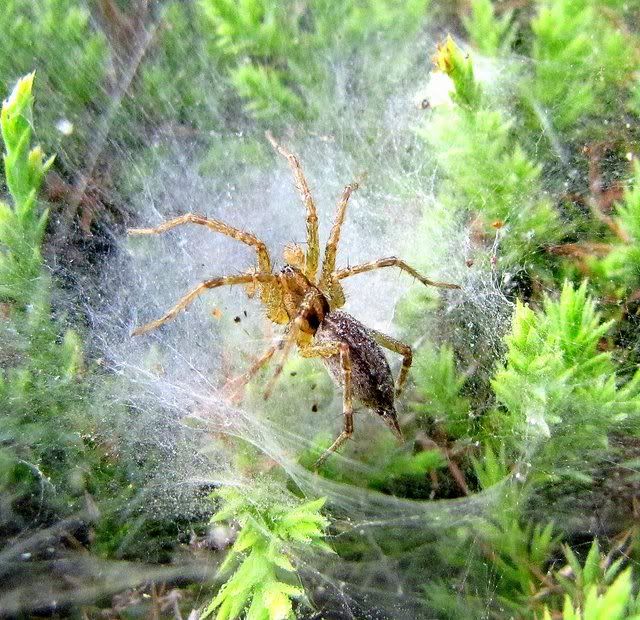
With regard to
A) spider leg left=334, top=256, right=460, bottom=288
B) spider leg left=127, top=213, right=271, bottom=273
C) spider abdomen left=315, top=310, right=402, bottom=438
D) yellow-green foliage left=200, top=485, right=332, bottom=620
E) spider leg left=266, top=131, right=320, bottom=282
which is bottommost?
yellow-green foliage left=200, top=485, right=332, bottom=620

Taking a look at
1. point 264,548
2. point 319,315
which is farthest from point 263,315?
point 264,548

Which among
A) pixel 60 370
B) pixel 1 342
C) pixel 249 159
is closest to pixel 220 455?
pixel 60 370

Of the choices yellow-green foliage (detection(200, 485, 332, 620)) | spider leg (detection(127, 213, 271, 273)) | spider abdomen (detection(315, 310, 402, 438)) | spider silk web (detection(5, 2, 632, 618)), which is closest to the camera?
yellow-green foliage (detection(200, 485, 332, 620))

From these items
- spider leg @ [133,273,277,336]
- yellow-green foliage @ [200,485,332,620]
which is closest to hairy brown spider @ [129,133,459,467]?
spider leg @ [133,273,277,336]

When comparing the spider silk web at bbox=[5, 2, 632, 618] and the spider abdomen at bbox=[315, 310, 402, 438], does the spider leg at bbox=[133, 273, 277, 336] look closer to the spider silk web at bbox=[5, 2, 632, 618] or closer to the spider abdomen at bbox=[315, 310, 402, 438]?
the spider silk web at bbox=[5, 2, 632, 618]

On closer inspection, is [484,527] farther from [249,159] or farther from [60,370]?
[249,159]

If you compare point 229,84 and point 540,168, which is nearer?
point 540,168

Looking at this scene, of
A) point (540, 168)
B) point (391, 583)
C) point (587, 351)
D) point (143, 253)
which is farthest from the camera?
point (143, 253)

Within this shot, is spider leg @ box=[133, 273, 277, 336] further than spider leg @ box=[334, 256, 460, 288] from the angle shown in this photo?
No
